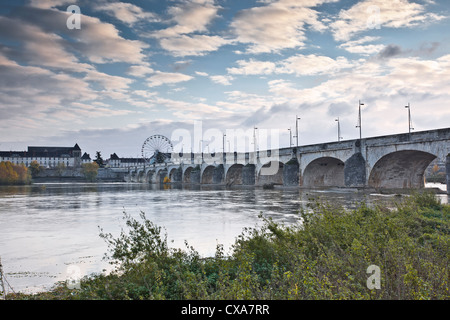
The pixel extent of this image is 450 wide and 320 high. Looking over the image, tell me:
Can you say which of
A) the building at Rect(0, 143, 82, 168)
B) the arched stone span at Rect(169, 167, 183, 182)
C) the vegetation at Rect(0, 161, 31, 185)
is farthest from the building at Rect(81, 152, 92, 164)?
the arched stone span at Rect(169, 167, 183, 182)

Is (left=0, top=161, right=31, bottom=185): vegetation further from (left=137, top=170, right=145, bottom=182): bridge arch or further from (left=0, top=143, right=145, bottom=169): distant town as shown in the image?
(left=0, top=143, right=145, bottom=169): distant town

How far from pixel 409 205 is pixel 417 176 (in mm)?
27753

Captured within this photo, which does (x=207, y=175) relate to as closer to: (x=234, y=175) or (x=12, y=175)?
(x=234, y=175)

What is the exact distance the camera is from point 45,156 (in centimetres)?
17838

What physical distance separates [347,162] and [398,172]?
→ 5939 mm

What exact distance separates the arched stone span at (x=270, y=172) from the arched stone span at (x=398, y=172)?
2015 cm

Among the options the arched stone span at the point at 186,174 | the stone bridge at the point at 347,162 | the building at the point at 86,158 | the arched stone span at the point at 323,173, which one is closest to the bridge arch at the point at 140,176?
the arched stone span at the point at 186,174

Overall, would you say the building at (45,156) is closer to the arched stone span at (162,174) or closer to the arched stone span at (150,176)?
the arched stone span at (150,176)

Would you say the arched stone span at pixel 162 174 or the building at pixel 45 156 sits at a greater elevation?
the building at pixel 45 156

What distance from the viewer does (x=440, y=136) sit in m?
27.9

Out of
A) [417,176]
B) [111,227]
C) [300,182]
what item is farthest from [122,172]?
[111,227]

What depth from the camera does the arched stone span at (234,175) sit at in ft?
219

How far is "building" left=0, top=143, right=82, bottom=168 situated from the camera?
17212cm

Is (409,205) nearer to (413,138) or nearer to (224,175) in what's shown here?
(413,138)
